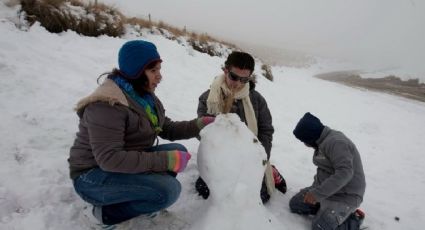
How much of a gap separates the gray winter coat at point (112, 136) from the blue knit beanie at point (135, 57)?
0.15 meters

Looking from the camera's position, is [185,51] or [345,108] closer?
[185,51]

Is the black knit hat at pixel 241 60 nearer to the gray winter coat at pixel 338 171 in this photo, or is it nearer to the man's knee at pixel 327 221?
the gray winter coat at pixel 338 171

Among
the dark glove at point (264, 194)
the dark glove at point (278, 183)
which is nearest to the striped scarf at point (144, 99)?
the dark glove at point (264, 194)

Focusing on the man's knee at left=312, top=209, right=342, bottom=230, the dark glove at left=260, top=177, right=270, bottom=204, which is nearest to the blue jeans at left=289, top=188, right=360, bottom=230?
the man's knee at left=312, top=209, right=342, bottom=230

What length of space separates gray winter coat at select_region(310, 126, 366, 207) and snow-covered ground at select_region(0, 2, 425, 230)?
457 millimetres

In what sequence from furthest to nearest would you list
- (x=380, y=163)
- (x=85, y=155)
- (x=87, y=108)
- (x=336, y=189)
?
(x=380, y=163) < (x=336, y=189) < (x=85, y=155) < (x=87, y=108)

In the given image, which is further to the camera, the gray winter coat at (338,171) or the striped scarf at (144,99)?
the gray winter coat at (338,171)

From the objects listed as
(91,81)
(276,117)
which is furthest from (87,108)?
(276,117)

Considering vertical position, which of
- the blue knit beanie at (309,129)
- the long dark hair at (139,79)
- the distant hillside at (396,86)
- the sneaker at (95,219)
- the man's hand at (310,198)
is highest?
the long dark hair at (139,79)

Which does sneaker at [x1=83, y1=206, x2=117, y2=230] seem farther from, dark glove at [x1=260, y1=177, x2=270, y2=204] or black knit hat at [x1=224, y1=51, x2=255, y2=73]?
black knit hat at [x1=224, y1=51, x2=255, y2=73]

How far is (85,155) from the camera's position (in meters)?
2.24

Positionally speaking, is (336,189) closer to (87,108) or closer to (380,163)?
(87,108)

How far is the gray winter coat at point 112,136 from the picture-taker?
2049 mm

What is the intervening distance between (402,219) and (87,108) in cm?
379
